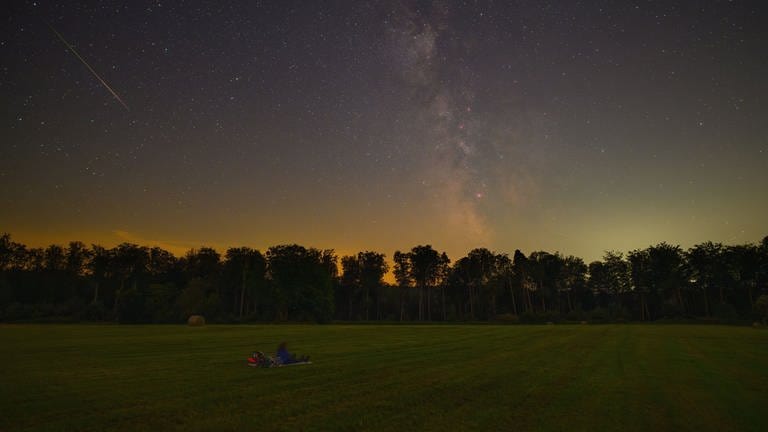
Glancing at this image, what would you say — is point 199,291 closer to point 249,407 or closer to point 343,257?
point 343,257

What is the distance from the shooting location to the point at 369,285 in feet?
490

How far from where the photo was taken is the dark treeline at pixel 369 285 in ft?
325

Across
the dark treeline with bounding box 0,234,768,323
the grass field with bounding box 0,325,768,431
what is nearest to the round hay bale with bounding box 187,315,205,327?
the dark treeline with bounding box 0,234,768,323

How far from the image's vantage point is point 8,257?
146 metres

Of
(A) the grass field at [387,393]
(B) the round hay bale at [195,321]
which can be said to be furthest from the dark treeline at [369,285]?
(A) the grass field at [387,393]

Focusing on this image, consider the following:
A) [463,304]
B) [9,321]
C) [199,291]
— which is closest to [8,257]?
[9,321]

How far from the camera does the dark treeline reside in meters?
99.2

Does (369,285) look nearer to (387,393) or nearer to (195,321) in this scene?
(195,321)

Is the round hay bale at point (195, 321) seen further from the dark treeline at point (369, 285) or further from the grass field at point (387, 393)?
the grass field at point (387, 393)

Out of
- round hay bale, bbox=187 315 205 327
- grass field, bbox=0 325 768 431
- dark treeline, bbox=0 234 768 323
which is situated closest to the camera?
grass field, bbox=0 325 768 431

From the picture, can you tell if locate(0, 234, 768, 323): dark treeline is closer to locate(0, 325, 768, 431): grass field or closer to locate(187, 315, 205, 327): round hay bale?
locate(187, 315, 205, 327): round hay bale

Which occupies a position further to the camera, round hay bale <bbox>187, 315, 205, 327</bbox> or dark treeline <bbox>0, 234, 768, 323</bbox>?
dark treeline <bbox>0, 234, 768, 323</bbox>

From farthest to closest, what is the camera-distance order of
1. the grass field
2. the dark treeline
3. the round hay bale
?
the dark treeline → the round hay bale → the grass field

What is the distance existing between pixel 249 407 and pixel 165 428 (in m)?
2.41
